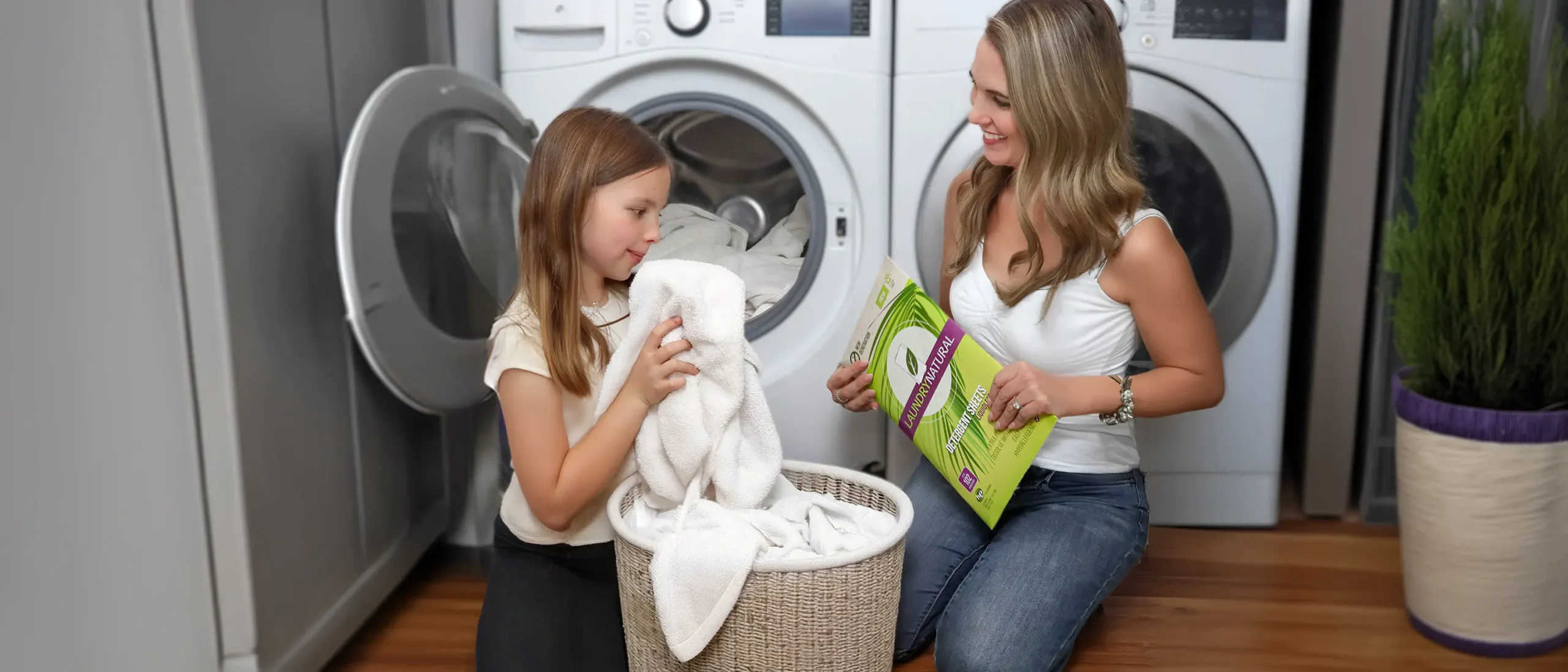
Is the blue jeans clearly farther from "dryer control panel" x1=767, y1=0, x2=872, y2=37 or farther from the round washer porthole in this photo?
"dryer control panel" x1=767, y1=0, x2=872, y2=37

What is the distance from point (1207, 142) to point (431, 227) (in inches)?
43.5

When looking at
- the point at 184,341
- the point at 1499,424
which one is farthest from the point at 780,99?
the point at 1499,424

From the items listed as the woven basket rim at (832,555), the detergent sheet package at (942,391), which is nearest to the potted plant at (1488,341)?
the detergent sheet package at (942,391)

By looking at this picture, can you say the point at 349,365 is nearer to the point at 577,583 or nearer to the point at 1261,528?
the point at 577,583

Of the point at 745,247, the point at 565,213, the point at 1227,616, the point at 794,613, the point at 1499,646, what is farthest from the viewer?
the point at 745,247

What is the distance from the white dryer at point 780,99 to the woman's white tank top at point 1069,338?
11.9 inches

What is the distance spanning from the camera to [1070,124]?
1.26 meters

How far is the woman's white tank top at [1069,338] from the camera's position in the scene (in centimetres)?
133

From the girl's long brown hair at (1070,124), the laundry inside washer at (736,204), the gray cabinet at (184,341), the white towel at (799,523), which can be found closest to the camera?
the gray cabinet at (184,341)

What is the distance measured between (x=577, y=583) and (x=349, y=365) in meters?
0.41

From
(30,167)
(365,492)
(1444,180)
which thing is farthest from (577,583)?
(1444,180)

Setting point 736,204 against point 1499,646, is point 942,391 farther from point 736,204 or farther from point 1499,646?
point 1499,646

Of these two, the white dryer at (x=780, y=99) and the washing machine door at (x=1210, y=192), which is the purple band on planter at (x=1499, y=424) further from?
the white dryer at (x=780, y=99)

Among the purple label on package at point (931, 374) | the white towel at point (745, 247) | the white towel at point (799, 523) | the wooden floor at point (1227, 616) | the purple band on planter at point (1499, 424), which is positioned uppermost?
the white towel at point (745, 247)
